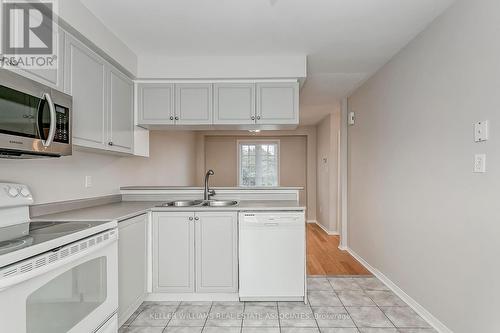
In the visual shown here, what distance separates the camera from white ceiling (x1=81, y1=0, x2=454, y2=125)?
2.13m

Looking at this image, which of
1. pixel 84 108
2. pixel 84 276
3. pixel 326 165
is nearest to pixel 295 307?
pixel 84 276

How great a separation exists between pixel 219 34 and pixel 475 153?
213 centimetres

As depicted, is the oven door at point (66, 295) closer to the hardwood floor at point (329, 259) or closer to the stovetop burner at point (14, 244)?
the stovetop burner at point (14, 244)

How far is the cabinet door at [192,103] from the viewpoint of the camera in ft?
10.1

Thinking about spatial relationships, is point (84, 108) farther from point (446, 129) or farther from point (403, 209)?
point (403, 209)

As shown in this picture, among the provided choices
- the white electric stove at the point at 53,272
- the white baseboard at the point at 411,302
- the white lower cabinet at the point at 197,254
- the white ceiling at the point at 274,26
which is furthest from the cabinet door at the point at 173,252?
the white baseboard at the point at 411,302

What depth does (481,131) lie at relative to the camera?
1.78 meters

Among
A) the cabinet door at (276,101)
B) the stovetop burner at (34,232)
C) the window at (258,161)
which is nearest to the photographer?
the stovetop burner at (34,232)

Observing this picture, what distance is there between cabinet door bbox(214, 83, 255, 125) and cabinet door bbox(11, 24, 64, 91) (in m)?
1.45

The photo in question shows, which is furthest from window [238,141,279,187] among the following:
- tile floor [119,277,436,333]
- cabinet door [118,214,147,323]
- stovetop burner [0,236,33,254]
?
stovetop burner [0,236,33,254]

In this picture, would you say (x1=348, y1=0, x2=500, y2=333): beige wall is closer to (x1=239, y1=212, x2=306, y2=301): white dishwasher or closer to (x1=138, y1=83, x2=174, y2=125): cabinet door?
(x1=239, y1=212, x2=306, y2=301): white dishwasher

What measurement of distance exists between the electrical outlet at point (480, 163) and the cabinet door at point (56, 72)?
2688mm

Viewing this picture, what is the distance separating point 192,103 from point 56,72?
1.38 metres

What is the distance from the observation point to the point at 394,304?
2609mm
